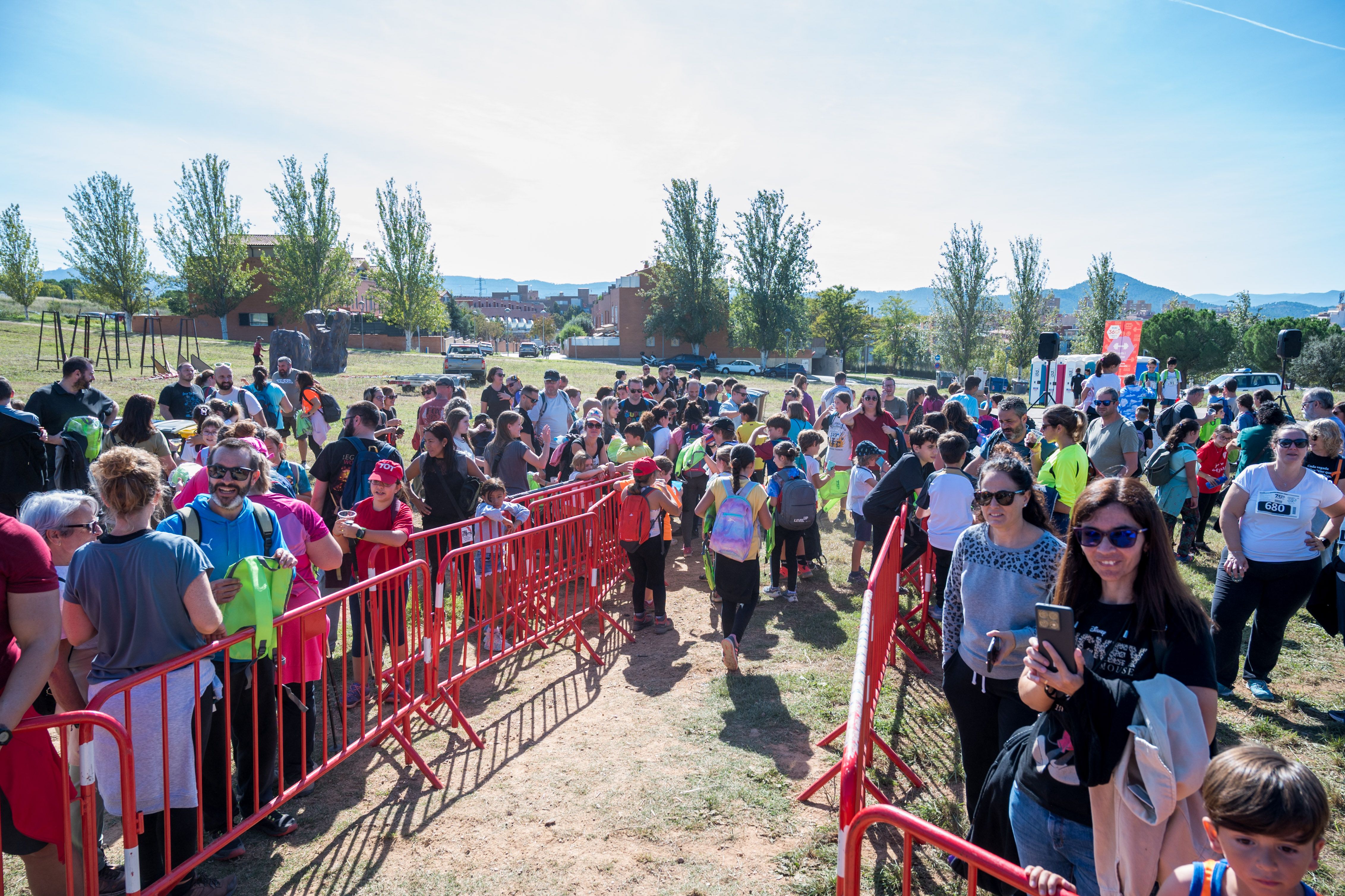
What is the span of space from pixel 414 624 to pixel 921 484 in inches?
163

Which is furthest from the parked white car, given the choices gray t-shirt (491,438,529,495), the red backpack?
the red backpack

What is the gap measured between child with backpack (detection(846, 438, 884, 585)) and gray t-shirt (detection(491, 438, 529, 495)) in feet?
11.2

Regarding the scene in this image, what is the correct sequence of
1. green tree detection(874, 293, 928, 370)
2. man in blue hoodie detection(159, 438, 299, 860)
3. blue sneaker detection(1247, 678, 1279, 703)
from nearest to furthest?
man in blue hoodie detection(159, 438, 299, 860)
blue sneaker detection(1247, 678, 1279, 703)
green tree detection(874, 293, 928, 370)

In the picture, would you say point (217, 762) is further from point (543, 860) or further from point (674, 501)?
point (674, 501)

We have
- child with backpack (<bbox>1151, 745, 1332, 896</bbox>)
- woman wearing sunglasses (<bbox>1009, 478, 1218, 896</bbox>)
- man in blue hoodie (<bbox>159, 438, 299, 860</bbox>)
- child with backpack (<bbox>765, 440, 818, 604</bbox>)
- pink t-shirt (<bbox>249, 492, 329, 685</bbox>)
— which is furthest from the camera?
child with backpack (<bbox>765, 440, 818, 604</bbox>)

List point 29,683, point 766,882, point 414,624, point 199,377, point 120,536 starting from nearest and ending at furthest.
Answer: point 29,683 → point 120,536 → point 766,882 → point 414,624 → point 199,377

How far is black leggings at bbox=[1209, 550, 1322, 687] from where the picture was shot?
185 inches

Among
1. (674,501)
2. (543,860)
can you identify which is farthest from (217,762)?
(674,501)

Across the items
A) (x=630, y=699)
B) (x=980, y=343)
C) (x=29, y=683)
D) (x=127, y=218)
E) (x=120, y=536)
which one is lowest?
(x=630, y=699)

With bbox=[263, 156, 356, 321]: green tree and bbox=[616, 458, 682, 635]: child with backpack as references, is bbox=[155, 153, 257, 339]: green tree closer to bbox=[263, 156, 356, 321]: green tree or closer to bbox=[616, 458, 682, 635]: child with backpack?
bbox=[263, 156, 356, 321]: green tree

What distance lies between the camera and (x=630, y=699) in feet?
17.6

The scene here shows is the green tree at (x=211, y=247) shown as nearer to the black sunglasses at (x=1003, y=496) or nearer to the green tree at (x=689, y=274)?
the green tree at (x=689, y=274)

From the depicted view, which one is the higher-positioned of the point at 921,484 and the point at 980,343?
the point at 980,343

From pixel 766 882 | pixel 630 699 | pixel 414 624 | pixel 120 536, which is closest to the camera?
pixel 120 536
